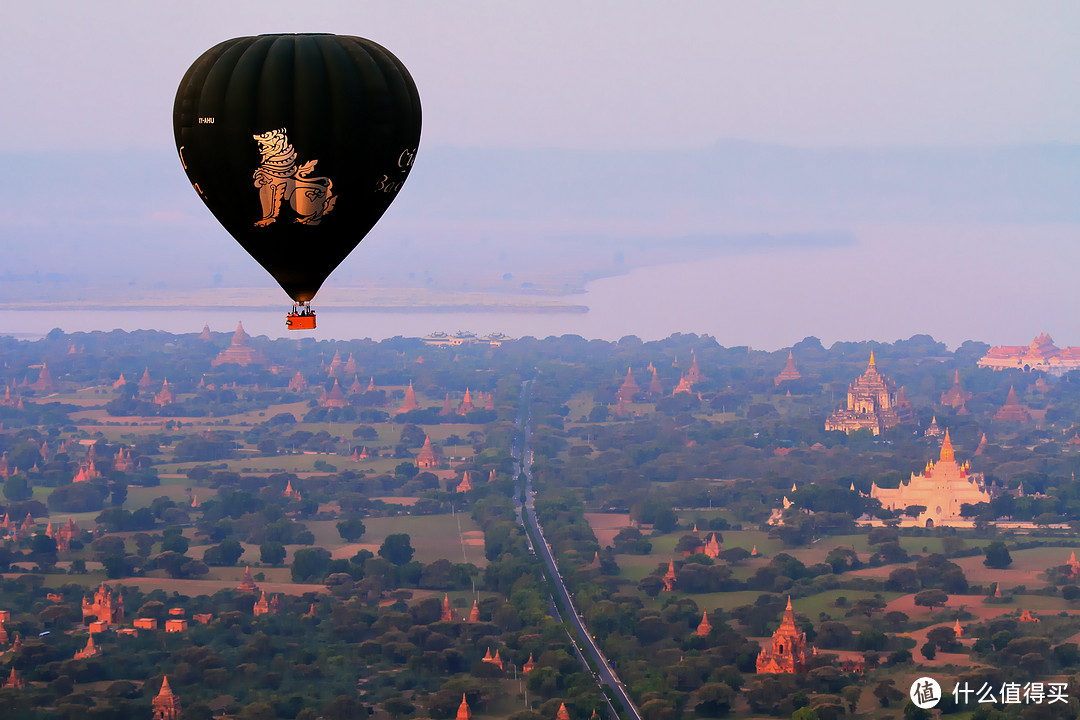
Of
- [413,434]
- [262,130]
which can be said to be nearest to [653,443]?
[413,434]

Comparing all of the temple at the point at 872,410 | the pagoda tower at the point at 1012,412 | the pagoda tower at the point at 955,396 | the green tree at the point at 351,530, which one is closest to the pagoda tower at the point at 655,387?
the pagoda tower at the point at 955,396

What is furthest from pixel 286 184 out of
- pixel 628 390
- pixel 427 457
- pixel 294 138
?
pixel 628 390

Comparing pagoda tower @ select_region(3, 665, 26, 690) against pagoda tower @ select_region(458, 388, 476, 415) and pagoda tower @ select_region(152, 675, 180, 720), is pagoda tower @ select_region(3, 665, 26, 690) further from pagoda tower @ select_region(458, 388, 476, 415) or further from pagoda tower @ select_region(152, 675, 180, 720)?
pagoda tower @ select_region(458, 388, 476, 415)

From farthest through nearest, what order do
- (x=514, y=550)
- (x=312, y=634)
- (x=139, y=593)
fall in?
(x=514, y=550) < (x=139, y=593) < (x=312, y=634)

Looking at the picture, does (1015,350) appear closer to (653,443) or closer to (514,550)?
(653,443)

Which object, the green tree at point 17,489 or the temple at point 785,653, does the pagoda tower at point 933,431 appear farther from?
the temple at point 785,653

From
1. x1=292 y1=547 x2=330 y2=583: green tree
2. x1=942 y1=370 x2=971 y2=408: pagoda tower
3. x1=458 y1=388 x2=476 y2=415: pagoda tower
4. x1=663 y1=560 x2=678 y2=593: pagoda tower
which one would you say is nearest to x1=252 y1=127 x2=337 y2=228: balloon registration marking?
x1=663 y1=560 x2=678 y2=593: pagoda tower
